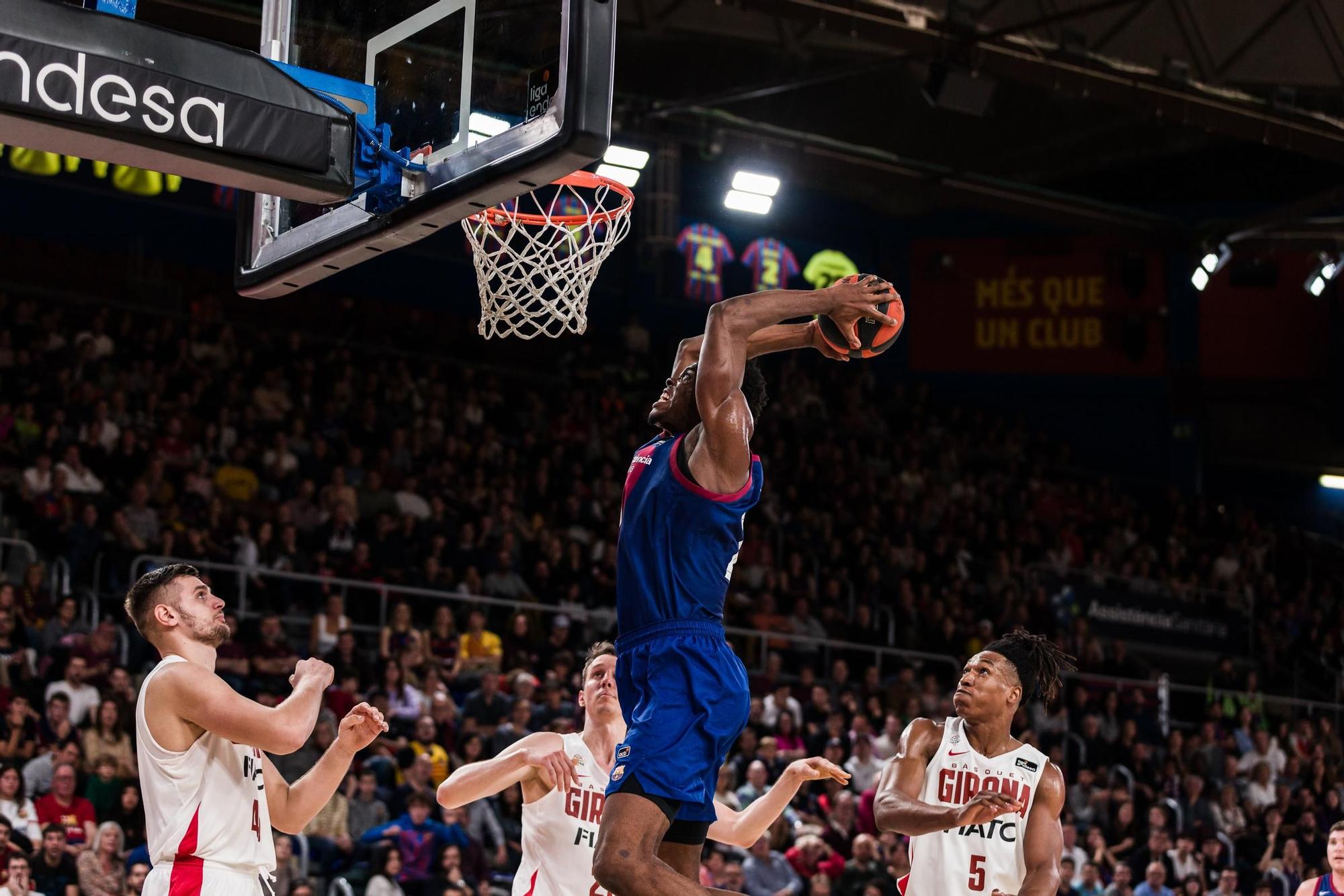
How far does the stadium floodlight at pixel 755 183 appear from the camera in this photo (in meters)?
19.1

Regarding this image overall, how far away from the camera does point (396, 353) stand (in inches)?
778

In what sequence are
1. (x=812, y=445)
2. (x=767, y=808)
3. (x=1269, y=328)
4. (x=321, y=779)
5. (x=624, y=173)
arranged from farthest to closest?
(x=1269, y=328) < (x=812, y=445) < (x=624, y=173) < (x=767, y=808) < (x=321, y=779)

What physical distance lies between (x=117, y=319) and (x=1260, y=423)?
1744cm

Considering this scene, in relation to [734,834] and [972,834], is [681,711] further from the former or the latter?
[972,834]

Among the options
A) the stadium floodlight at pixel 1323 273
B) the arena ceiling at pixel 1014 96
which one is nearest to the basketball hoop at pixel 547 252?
the arena ceiling at pixel 1014 96

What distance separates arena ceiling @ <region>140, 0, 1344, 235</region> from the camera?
15.4 m

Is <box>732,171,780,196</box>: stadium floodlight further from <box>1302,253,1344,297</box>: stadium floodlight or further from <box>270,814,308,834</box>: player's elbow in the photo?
<box>270,814,308,834</box>: player's elbow

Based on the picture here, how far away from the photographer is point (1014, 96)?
845 inches

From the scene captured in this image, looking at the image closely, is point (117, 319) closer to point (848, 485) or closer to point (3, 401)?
point (3, 401)

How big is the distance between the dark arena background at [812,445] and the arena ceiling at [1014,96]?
0.06 metres

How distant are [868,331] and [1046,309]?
20.7 m

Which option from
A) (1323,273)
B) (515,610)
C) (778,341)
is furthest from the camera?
(1323,273)

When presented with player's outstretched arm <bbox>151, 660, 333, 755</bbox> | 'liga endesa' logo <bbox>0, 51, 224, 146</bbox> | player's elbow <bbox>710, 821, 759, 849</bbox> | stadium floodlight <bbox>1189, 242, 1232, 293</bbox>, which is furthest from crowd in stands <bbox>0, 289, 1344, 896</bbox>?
'liga endesa' logo <bbox>0, 51, 224, 146</bbox>

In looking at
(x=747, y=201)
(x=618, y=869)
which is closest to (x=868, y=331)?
(x=618, y=869)
